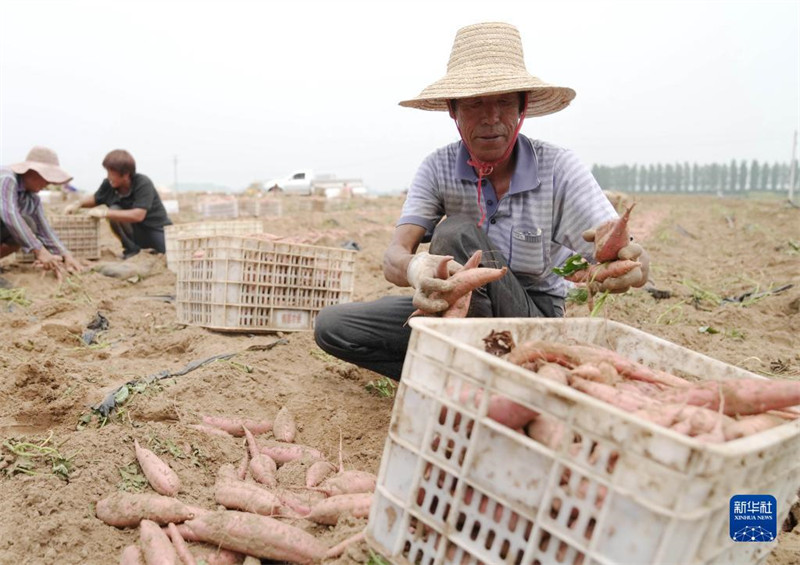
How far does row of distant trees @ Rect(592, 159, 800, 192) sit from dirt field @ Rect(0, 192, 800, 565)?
50974mm

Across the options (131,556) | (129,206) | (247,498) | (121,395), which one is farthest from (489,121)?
(129,206)

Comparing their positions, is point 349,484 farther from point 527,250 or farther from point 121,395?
point 527,250

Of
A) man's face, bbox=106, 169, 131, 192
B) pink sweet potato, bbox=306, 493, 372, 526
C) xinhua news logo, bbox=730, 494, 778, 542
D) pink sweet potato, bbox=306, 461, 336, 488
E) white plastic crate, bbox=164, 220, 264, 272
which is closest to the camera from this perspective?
xinhua news logo, bbox=730, 494, 778, 542

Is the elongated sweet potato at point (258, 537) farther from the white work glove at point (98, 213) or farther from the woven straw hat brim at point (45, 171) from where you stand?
the white work glove at point (98, 213)

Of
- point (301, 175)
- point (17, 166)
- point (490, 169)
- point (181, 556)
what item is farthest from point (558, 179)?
point (301, 175)

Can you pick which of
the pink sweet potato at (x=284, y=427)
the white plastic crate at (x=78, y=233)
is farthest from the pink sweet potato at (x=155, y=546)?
the white plastic crate at (x=78, y=233)

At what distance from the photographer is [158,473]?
8.05ft

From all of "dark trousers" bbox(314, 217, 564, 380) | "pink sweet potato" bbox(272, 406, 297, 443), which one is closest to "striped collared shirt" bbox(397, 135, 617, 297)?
"dark trousers" bbox(314, 217, 564, 380)

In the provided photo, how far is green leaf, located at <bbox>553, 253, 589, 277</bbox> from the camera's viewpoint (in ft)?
8.50

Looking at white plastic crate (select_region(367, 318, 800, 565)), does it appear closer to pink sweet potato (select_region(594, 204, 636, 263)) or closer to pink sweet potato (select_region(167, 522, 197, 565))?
pink sweet potato (select_region(167, 522, 197, 565))

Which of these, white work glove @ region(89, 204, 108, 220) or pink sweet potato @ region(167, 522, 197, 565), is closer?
pink sweet potato @ region(167, 522, 197, 565)

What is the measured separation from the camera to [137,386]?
3.18 metres

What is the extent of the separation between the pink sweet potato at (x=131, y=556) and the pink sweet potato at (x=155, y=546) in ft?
0.06

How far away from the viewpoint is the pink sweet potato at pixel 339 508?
2.19 m
